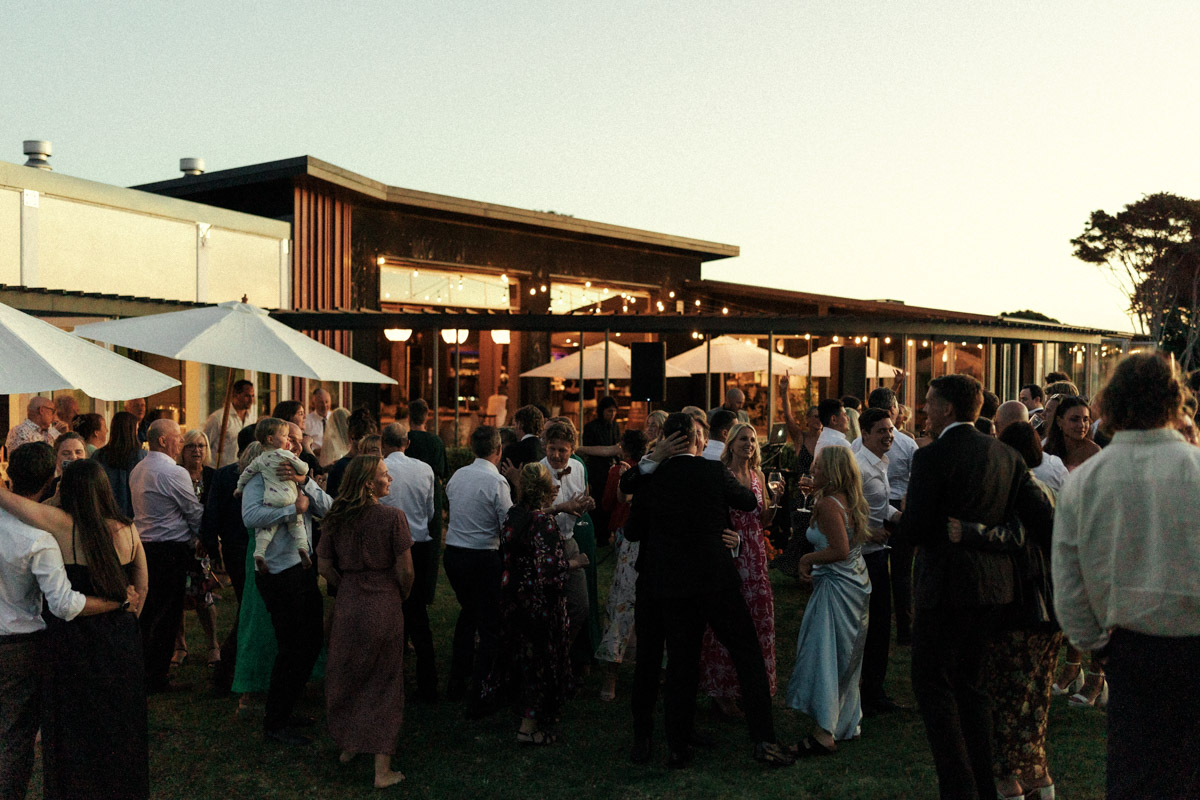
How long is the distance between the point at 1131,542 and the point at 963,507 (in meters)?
1.04

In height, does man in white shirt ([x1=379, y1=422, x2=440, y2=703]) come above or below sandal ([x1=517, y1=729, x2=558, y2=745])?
above

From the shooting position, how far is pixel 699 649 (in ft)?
15.9

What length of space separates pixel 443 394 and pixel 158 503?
15.3m

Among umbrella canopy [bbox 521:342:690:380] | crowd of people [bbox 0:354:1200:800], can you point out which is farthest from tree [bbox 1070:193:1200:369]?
crowd of people [bbox 0:354:1200:800]

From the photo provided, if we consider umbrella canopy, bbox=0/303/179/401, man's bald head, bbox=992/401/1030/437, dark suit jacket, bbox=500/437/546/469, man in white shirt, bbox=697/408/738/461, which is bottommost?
dark suit jacket, bbox=500/437/546/469

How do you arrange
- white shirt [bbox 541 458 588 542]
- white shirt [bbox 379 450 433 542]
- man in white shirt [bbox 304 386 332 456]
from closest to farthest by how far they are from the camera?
white shirt [bbox 541 458 588 542]
white shirt [bbox 379 450 433 542]
man in white shirt [bbox 304 386 332 456]

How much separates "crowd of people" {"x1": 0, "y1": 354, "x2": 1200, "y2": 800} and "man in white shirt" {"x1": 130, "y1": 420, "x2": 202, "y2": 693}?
0.02 metres

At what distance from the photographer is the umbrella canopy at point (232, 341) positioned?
6797 mm

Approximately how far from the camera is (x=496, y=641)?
5.61 meters

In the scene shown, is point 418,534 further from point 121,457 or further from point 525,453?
point 121,457

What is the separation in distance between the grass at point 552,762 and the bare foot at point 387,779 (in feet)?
0.12

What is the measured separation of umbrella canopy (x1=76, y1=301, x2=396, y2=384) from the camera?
6.80m

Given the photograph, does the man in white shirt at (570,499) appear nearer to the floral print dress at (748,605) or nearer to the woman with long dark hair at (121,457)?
the floral print dress at (748,605)

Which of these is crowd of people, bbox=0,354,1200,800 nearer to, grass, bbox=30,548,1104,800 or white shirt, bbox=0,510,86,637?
white shirt, bbox=0,510,86,637
